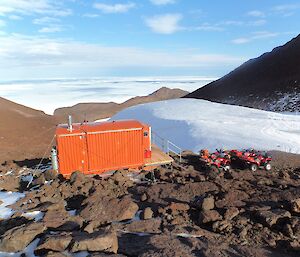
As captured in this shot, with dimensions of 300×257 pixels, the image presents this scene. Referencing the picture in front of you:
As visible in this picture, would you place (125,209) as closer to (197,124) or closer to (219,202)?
(219,202)

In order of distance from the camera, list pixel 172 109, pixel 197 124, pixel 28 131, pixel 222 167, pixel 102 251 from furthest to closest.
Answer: pixel 28 131
pixel 172 109
pixel 197 124
pixel 222 167
pixel 102 251

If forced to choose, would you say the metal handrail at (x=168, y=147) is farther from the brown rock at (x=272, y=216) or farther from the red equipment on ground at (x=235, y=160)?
the brown rock at (x=272, y=216)

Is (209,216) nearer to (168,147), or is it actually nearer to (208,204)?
(208,204)

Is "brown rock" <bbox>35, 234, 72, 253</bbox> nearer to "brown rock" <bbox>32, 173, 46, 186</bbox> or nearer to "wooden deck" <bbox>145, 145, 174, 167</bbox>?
"brown rock" <bbox>32, 173, 46, 186</bbox>

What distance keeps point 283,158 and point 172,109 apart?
74.5 feet

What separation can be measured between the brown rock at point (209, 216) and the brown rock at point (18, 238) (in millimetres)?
5667

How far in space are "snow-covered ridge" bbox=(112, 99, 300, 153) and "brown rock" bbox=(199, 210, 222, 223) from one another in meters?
15.8

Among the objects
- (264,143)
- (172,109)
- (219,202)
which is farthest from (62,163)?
(172,109)

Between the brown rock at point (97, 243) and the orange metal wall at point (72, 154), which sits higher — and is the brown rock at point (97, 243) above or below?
below

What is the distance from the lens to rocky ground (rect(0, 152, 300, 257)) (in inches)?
371

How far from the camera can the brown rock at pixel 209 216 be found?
37.9ft

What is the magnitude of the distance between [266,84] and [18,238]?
248 ft

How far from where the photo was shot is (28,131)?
47.3 metres

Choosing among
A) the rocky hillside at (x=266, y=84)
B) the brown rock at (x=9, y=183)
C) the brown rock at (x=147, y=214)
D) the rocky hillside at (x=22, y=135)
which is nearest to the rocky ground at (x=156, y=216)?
the brown rock at (x=147, y=214)
